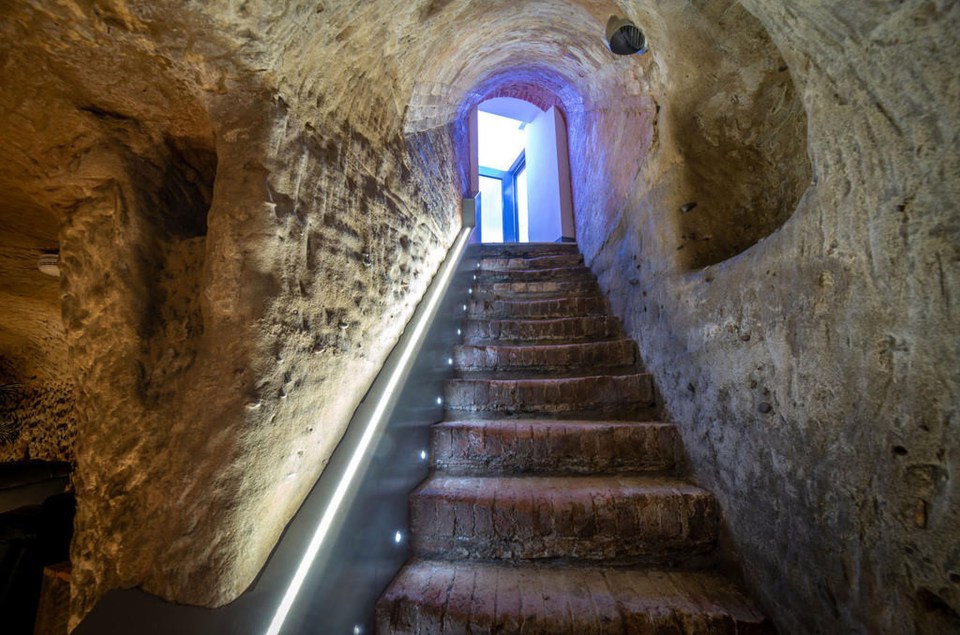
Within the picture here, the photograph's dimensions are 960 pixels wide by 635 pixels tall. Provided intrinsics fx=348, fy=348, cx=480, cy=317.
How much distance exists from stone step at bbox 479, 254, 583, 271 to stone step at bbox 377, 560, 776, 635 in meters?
2.98

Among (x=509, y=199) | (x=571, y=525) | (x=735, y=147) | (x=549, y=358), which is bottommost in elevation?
(x=571, y=525)

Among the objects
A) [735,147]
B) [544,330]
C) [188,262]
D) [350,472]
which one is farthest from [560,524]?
[735,147]

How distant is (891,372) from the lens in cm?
82

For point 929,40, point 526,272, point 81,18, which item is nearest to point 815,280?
point 929,40

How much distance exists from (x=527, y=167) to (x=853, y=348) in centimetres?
A: 719

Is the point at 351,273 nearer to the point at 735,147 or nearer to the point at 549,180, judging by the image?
the point at 735,147

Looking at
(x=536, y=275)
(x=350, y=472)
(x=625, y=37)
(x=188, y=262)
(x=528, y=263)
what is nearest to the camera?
Answer: (x=188, y=262)

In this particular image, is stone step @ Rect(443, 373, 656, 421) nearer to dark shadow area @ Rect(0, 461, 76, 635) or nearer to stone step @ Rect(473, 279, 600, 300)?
stone step @ Rect(473, 279, 600, 300)

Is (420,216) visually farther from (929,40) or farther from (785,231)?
(929,40)

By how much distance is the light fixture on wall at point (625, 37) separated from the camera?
2039 millimetres

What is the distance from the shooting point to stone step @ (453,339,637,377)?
2379mm

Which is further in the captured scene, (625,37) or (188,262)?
(625,37)

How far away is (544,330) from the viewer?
2.75 m

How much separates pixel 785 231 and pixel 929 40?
1.71 ft
